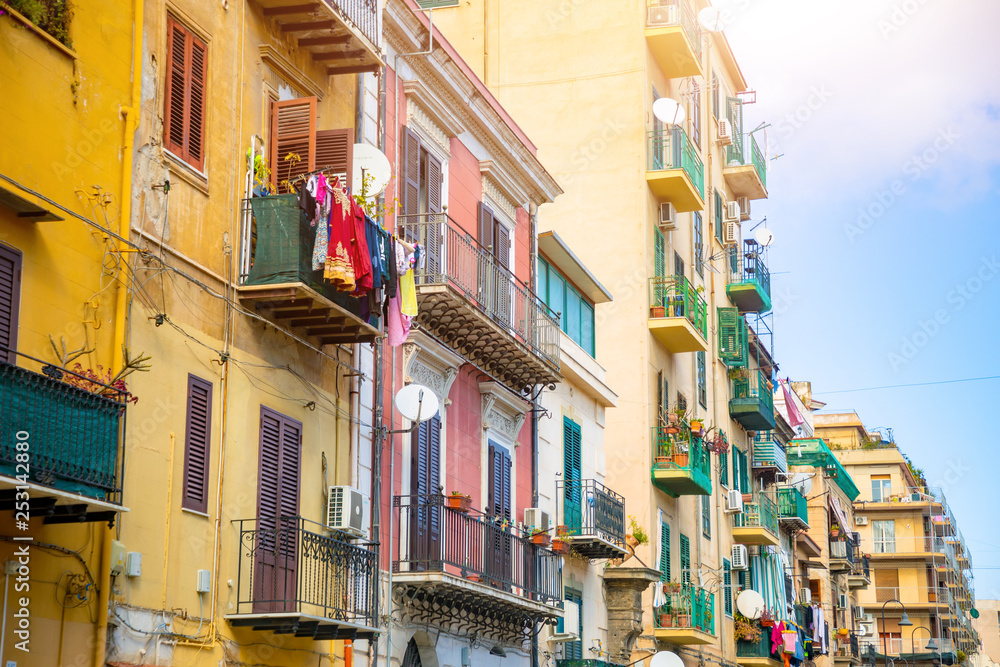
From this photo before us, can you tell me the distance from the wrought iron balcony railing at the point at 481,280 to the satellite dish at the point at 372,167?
58.4 inches

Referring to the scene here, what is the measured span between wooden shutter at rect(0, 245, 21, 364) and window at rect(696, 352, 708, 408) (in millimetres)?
27338

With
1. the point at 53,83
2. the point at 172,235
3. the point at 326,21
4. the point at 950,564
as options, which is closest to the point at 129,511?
the point at 172,235

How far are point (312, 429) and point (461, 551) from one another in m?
3.78

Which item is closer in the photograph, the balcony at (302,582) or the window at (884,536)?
the balcony at (302,582)

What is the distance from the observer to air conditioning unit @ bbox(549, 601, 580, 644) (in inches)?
949

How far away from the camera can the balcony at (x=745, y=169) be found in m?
42.3

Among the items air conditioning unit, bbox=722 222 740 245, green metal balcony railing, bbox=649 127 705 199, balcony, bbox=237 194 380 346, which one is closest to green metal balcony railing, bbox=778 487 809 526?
air conditioning unit, bbox=722 222 740 245

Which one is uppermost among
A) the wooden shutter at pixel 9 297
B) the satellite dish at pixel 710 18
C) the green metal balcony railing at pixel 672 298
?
the satellite dish at pixel 710 18

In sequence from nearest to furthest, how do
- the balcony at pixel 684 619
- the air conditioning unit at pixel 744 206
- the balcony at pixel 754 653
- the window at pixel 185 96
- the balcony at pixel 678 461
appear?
the window at pixel 185 96
the balcony at pixel 684 619
the balcony at pixel 678 461
the balcony at pixel 754 653
the air conditioning unit at pixel 744 206

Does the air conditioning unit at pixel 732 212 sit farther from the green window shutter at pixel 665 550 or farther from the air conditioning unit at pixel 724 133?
the green window shutter at pixel 665 550

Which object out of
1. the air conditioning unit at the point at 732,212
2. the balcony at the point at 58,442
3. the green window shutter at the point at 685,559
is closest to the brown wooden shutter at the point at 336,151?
the balcony at the point at 58,442

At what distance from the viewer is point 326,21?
16531mm

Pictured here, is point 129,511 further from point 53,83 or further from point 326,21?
point 326,21

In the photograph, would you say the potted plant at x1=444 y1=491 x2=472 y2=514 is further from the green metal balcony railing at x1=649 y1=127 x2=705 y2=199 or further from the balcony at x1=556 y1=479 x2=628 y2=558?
the green metal balcony railing at x1=649 y1=127 x2=705 y2=199
